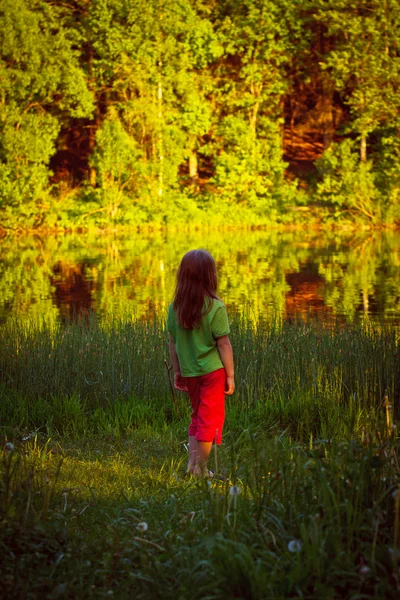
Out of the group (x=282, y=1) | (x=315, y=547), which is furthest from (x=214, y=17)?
(x=315, y=547)

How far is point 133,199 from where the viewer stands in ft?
89.6

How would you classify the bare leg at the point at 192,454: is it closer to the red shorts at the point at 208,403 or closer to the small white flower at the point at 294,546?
the red shorts at the point at 208,403

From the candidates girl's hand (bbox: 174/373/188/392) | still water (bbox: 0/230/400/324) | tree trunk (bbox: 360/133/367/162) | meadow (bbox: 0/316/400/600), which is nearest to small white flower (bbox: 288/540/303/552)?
meadow (bbox: 0/316/400/600)

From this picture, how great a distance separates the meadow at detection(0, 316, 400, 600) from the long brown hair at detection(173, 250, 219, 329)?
65 cm

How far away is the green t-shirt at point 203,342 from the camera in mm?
4500

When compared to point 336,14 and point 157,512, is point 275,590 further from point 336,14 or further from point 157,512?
point 336,14

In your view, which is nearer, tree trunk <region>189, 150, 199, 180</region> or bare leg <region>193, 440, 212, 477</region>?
bare leg <region>193, 440, 212, 477</region>

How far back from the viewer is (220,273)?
17.5 metres

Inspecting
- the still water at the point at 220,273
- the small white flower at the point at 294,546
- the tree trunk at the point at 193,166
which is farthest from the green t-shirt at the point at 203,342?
the tree trunk at the point at 193,166

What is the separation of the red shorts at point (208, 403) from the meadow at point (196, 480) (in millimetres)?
138

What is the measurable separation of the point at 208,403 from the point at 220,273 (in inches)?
512

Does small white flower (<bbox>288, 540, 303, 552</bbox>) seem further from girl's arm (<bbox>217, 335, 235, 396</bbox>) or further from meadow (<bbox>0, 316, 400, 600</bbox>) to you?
girl's arm (<bbox>217, 335, 235, 396</bbox>)

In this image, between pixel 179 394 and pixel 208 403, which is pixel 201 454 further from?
pixel 179 394

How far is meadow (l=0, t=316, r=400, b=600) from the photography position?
287 centimetres
